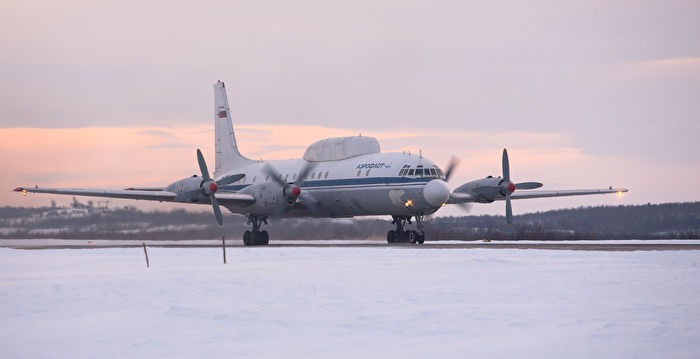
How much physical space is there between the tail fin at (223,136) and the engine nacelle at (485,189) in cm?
1614

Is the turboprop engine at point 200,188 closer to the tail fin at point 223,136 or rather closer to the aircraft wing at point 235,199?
the aircraft wing at point 235,199

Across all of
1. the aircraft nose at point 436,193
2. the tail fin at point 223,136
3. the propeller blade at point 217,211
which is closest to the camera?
the aircraft nose at point 436,193

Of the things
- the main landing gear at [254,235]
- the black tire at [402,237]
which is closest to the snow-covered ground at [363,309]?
the black tire at [402,237]

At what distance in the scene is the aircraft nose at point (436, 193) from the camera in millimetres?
38125

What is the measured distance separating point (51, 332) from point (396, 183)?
2452 cm

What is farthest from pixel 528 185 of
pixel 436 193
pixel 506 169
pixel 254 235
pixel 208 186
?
pixel 208 186

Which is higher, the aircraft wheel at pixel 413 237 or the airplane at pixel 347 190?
the airplane at pixel 347 190

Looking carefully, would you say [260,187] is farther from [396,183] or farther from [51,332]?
[51,332]

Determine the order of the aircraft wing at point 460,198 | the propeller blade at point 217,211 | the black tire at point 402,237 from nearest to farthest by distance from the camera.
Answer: the propeller blade at point 217,211 → the aircraft wing at point 460,198 → the black tire at point 402,237

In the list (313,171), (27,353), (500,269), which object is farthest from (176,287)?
(313,171)

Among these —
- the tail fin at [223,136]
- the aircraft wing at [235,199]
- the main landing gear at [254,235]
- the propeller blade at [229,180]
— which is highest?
the tail fin at [223,136]

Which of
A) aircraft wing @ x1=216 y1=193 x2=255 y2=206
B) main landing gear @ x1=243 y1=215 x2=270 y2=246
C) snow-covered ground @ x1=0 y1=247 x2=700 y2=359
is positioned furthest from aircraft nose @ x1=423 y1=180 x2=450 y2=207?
main landing gear @ x1=243 y1=215 x2=270 y2=246

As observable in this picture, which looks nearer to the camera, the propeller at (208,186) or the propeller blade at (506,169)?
the propeller at (208,186)

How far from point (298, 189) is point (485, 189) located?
8769mm
